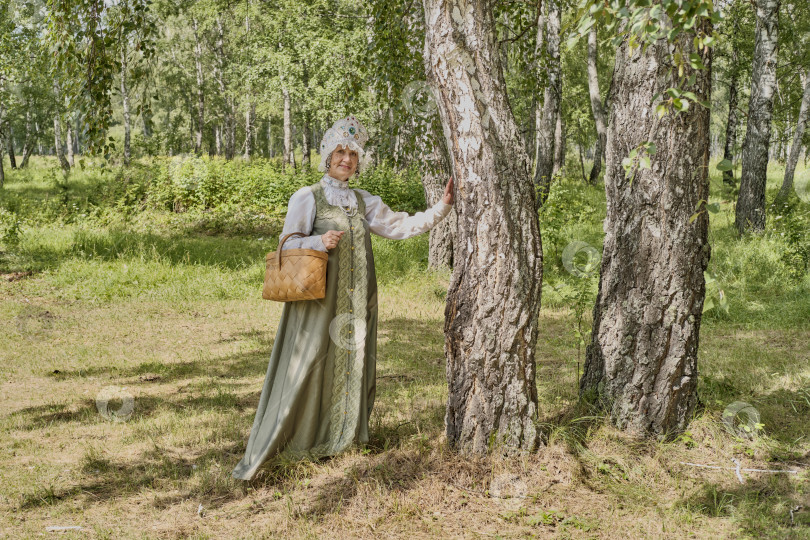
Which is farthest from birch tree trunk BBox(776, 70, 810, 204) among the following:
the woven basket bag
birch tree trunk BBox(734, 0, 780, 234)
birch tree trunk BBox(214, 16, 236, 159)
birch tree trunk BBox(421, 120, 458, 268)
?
birch tree trunk BBox(214, 16, 236, 159)

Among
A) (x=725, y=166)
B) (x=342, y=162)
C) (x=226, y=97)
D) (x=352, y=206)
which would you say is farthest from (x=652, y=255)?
(x=226, y=97)

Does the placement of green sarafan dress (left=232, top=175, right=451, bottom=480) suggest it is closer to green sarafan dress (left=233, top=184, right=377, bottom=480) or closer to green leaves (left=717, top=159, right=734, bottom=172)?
green sarafan dress (left=233, top=184, right=377, bottom=480)

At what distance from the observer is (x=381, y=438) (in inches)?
173

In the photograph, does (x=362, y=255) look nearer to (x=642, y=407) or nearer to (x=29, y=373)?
(x=642, y=407)

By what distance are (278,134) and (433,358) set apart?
50.0 metres

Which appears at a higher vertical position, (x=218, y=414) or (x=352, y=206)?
(x=352, y=206)

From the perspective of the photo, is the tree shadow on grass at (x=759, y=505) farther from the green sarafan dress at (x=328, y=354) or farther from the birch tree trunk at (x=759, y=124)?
the birch tree trunk at (x=759, y=124)

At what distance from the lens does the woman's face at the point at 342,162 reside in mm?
4121

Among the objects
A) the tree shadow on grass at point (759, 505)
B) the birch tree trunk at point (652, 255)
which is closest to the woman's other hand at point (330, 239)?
the birch tree trunk at point (652, 255)

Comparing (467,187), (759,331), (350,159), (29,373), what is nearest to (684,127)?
(467,187)

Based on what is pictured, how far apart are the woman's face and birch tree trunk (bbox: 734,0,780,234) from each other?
349 inches

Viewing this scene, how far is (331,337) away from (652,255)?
1.98 m

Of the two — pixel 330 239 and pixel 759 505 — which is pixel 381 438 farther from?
pixel 759 505

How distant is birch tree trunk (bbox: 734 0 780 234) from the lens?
10.6 metres
